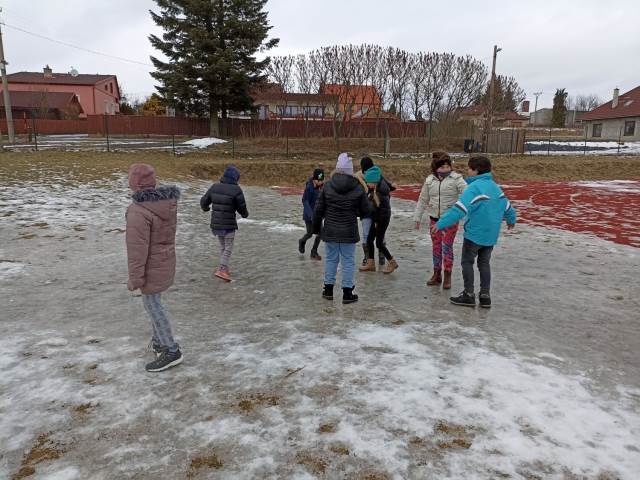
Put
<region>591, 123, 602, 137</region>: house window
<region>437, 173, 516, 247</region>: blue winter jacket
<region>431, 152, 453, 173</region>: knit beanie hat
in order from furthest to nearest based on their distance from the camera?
<region>591, 123, 602, 137</region>: house window → <region>431, 152, 453, 173</region>: knit beanie hat → <region>437, 173, 516, 247</region>: blue winter jacket

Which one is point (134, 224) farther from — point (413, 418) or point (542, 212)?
point (542, 212)

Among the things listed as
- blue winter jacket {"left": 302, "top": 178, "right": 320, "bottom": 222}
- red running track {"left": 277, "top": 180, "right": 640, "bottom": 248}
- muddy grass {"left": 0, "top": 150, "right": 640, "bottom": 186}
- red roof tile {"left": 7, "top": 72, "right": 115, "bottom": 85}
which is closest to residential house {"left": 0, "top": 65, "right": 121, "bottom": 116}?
red roof tile {"left": 7, "top": 72, "right": 115, "bottom": 85}

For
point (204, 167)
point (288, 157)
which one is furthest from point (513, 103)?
point (204, 167)

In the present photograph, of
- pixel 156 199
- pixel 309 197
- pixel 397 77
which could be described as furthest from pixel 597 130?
pixel 156 199

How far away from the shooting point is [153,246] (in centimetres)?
401

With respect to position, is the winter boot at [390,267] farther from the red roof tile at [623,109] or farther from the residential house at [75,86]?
the residential house at [75,86]

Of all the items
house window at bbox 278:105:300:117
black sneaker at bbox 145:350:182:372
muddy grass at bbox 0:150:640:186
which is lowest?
black sneaker at bbox 145:350:182:372

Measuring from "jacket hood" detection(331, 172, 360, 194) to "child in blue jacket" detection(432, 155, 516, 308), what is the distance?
117 centimetres

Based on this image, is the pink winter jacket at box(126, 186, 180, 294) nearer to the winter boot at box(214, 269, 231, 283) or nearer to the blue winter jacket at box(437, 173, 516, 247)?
the winter boot at box(214, 269, 231, 283)

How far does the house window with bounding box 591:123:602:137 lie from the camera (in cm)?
5434

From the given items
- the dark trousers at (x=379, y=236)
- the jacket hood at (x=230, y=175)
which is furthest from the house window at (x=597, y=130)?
the jacket hood at (x=230, y=175)

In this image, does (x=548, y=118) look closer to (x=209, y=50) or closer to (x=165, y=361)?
(x=209, y=50)

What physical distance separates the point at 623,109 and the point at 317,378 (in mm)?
59774

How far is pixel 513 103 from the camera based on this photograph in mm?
50969
